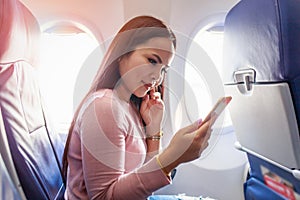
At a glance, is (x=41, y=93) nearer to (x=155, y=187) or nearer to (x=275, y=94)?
(x=155, y=187)

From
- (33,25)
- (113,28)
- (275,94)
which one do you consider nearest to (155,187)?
(275,94)

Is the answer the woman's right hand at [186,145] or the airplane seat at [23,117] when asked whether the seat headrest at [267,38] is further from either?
the airplane seat at [23,117]

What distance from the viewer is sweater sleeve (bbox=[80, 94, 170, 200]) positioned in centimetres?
79

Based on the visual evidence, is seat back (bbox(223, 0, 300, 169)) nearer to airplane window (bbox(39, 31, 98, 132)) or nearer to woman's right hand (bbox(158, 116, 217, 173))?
woman's right hand (bbox(158, 116, 217, 173))

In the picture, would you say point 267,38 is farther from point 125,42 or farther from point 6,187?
point 6,187

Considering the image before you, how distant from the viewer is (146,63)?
0.93 meters

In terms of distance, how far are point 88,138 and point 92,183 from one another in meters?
0.12

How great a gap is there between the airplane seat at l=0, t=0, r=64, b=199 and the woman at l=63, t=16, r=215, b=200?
99 mm

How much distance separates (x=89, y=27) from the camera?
62.0 inches

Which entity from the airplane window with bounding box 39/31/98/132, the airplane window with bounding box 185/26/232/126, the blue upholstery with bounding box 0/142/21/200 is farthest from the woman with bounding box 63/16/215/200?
the airplane window with bounding box 39/31/98/132

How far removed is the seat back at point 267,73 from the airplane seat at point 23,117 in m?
0.73

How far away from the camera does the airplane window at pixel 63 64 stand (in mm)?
1730

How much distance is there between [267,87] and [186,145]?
32cm

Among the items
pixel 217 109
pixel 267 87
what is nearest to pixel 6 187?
pixel 217 109
